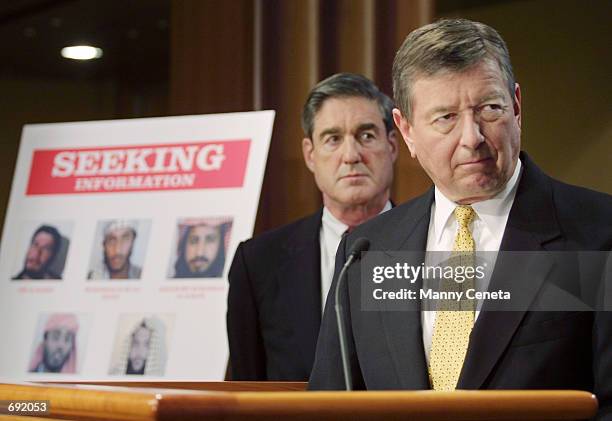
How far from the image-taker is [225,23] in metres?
5.25

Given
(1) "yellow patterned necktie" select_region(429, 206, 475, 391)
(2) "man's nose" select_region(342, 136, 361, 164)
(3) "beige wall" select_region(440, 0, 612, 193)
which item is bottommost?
(1) "yellow patterned necktie" select_region(429, 206, 475, 391)

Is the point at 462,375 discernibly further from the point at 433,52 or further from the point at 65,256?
the point at 65,256

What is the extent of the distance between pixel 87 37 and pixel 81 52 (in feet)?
0.36

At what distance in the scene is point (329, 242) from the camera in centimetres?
374

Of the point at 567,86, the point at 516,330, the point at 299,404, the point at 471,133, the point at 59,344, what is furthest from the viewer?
the point at 567,86

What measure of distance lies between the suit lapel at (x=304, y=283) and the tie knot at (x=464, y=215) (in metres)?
1.28

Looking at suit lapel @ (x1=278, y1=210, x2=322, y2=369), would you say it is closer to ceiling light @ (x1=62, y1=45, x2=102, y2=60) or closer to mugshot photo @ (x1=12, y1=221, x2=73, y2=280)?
mugshot photo @ (x1=12, y1=221, x2=73, y2=280)

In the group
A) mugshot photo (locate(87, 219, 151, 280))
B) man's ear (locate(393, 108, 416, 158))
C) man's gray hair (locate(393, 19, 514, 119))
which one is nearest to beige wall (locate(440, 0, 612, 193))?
mugshot photo (locate(87, 219, 151, 280))

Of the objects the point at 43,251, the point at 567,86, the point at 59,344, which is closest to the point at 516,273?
the point at 567,86

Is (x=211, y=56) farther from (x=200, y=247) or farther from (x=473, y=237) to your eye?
(x=473, y=237)

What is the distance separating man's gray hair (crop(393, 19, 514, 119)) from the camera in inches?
92.5

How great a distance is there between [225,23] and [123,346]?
185cm

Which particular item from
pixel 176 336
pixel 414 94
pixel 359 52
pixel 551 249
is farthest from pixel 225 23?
pixel 551 249

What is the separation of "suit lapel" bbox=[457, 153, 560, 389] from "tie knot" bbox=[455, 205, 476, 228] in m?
0.09
